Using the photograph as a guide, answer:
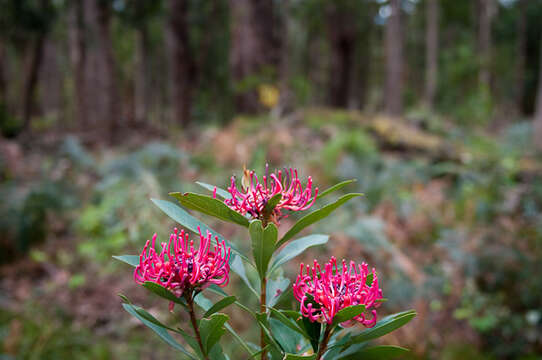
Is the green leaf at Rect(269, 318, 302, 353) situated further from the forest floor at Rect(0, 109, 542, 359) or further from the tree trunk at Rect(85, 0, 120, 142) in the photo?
the tree trunk at Rect(85, 0, 120, 142)

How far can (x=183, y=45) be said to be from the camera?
12.8m

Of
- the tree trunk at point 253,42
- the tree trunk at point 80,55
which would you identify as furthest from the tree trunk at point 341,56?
the tree trunk at point 80,55

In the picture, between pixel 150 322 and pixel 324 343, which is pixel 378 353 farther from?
pixel 150 322

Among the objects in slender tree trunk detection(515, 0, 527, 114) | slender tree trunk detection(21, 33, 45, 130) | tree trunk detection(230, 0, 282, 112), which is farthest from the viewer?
slender tree trunk detection(515, 0, 527, 114)

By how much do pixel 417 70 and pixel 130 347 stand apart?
29.4 metres

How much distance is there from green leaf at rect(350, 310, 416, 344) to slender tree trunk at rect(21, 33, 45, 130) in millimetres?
8295

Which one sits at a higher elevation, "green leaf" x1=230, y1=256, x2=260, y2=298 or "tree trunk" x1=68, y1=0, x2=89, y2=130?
"tree trunk" x1=68, y1=0, x2=89, y2=130

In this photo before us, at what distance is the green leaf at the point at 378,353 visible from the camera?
0.60m

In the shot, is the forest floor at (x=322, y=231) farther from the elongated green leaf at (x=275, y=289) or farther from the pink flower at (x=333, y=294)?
the pink flower at (x=333, y=294)

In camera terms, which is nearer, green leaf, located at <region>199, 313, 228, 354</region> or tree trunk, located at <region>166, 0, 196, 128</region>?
green leaf, located at <region>199, 313, 228, 354</region>

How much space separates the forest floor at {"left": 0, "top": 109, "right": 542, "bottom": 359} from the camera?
2.90 m

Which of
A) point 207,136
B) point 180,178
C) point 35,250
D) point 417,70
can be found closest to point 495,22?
point 417,70

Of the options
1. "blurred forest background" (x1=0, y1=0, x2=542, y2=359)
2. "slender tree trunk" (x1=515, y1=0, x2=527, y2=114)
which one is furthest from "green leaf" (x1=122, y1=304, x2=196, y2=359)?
"slender tree trunk" (x1=515, y1=0, x2=527, y2=114)

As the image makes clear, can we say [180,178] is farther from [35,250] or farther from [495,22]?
[495,22]
